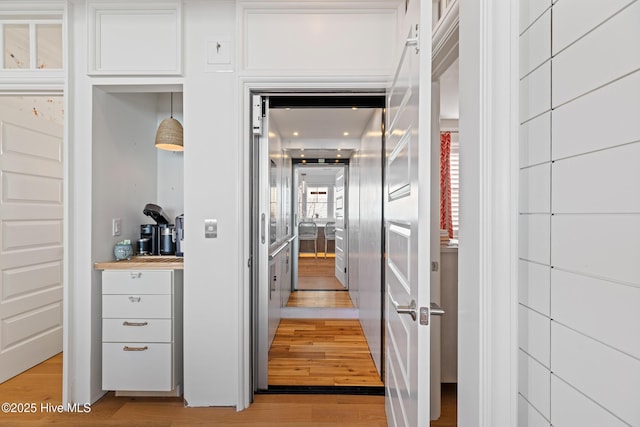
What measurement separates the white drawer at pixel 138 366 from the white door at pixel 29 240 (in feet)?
3.15

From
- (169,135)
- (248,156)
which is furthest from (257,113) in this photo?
(169,135)

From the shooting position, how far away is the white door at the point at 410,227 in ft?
3.23

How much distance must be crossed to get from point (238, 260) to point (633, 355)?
5.88ft

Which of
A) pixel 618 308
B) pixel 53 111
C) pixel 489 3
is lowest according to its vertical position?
pixel 618 308

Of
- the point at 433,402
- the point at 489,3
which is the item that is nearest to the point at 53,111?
the point at 489,3

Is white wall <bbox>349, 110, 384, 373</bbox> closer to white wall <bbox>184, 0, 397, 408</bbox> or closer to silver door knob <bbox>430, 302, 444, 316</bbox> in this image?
white wall <bbox>184, 0, 397, 408</bbox>

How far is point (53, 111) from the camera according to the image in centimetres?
277

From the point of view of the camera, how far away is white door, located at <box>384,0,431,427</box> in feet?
3.23

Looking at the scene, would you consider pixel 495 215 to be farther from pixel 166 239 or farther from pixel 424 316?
pixel 166 239

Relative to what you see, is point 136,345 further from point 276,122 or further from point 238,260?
point 276,122

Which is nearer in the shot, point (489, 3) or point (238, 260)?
point (489, 3)

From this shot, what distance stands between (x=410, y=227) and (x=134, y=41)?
2.00 m

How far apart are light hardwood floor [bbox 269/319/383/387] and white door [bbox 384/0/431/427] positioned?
72cm

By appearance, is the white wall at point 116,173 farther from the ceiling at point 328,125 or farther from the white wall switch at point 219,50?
the ceiling at point 328,125
